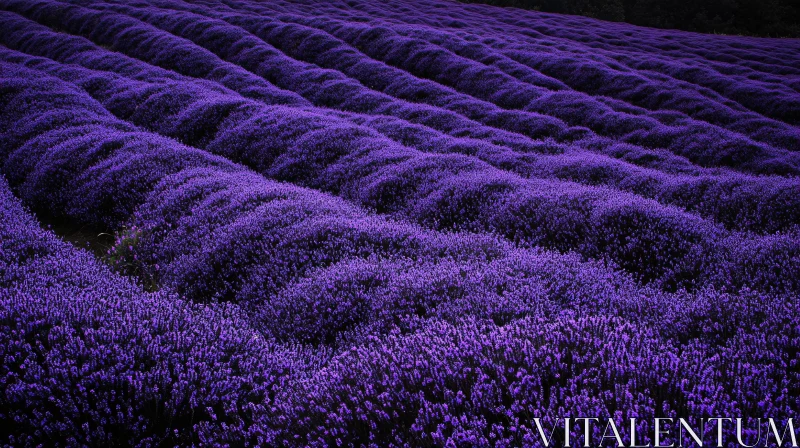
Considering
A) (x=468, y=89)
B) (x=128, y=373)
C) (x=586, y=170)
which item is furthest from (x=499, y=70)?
(x=128, y=373)

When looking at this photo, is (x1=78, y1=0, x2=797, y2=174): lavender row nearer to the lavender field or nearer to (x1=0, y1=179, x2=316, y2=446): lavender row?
the lavender field

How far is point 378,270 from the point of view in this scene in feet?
15.5

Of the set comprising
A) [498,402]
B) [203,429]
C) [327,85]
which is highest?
Answer: [498,402]

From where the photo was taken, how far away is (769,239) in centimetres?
532

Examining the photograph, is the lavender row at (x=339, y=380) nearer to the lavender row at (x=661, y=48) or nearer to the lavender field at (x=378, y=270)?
the lavender field at (x=378, y=270)

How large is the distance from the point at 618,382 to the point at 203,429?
2013 millimetres

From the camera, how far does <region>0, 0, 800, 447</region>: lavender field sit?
248cm

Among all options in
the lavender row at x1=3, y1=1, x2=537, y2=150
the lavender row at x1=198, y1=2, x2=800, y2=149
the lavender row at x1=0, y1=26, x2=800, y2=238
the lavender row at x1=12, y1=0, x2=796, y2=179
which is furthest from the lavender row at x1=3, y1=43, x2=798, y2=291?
the lavender row at x1=198, y1=2, x2=800, y2=149

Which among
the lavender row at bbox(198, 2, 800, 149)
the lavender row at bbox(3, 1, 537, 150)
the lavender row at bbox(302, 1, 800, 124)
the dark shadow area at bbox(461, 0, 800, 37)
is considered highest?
the dark shadow area at bbox(461, 0, 800, 37)

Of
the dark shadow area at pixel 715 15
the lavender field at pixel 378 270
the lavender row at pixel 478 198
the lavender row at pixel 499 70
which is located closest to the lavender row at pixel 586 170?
the lavender field at pixel 378 270

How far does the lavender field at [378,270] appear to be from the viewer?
2479 millimetres

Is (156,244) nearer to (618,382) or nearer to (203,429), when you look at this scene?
(203,429)

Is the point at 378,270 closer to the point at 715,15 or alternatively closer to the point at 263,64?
the point at 263,64

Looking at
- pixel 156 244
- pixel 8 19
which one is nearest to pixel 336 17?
pixel 8 19
